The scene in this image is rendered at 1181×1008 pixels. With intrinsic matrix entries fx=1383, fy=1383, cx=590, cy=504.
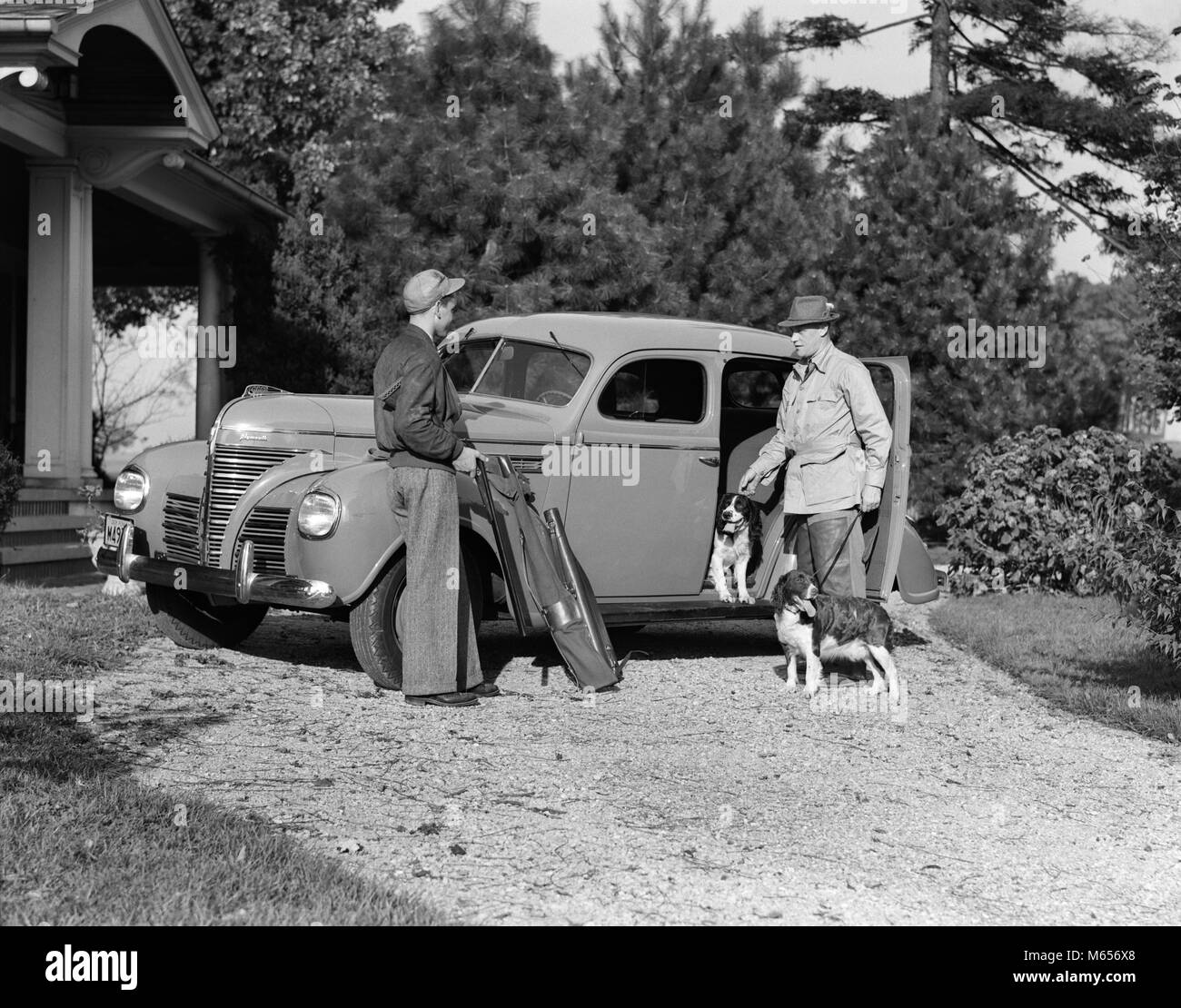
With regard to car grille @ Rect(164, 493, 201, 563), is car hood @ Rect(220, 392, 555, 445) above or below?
above

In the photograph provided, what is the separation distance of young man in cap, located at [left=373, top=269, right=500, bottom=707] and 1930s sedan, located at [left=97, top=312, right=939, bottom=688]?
1.09 ft

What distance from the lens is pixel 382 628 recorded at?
23.3 ft

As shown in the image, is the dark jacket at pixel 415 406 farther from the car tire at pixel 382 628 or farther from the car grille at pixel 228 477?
the car grille at pixel 228 477

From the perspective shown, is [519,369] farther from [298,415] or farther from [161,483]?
[161,483]

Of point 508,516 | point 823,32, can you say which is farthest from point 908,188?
point 508,516

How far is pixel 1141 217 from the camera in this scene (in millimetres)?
10398

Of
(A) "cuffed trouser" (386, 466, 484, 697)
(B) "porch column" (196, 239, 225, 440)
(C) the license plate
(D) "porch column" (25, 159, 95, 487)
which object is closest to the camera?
(A) "cuffed trouser" (386, 466, 484, 697)

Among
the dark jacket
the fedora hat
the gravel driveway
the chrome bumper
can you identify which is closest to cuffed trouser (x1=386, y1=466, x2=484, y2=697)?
the dark jacket

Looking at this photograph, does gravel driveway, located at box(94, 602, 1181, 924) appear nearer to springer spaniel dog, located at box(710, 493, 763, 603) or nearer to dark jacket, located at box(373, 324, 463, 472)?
springer spaniel dog, located at box(710, 493, 763, 603)

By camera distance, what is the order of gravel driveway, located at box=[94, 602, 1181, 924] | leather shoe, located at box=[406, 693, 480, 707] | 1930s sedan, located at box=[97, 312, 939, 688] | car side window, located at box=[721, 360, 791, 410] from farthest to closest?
car side window, located at box=[721, 360, 791, 410] → 1930s sedan, located at box=[97, 312, 939, 688] → leather shoe, located at box=[406, 693, 480, 707] → gravel driveway, located at box=[94, 602, 1181, 924]

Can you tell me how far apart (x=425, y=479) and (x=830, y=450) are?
2.33m

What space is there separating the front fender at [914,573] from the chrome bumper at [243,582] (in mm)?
3911

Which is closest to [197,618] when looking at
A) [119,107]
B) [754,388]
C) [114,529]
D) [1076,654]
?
[114,529]

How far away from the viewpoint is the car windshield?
27.2 feet
